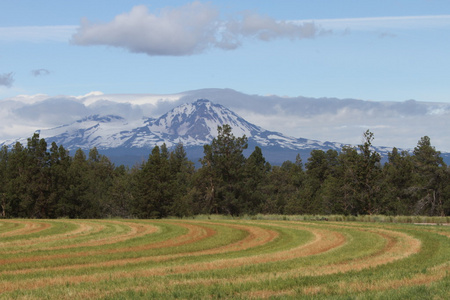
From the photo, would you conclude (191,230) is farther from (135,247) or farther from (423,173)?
(423,173)

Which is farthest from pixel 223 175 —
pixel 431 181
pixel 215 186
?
pixel 431 181

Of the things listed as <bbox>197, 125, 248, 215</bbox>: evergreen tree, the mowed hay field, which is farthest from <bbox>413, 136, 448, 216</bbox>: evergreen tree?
the mowed hay field

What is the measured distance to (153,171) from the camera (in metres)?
71.3

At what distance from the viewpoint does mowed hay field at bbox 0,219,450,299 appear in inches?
482

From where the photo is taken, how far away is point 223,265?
54.8 feet

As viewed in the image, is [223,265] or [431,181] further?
[431,181]

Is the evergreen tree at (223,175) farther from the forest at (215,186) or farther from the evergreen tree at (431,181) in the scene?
the evergreen tree at (431,181)

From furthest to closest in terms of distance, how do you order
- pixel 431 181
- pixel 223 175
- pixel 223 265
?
pixel 223 175 → pixel 431 181 → pixel 223 265

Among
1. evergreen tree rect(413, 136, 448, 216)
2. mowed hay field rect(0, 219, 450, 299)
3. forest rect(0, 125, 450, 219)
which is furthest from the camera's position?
evergreen tree rect(413, 136, 448, 216)

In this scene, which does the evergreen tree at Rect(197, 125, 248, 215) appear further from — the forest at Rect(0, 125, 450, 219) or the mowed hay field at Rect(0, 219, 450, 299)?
the mowed hay field at Rect(0, 219, 450, 299)

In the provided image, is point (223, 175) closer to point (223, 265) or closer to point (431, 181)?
point (431, 181)

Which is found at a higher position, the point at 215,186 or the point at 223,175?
the point at 223,175

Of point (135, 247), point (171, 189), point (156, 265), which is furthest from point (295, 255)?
point (171, 189)

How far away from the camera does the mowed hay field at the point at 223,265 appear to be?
12242 millimetres
